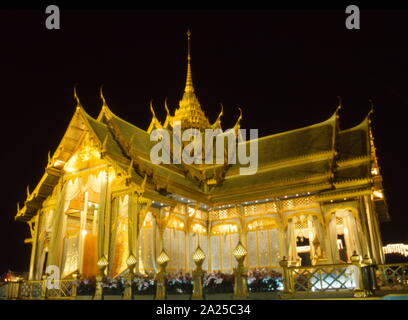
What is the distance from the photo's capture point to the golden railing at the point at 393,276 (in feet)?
32.6

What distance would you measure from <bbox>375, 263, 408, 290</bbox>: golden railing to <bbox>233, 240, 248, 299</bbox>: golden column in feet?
12.3

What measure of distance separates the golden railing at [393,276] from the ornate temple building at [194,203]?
3.43m

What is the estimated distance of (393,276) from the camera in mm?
10125

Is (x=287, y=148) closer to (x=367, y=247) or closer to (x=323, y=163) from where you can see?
(x=323, y=163)

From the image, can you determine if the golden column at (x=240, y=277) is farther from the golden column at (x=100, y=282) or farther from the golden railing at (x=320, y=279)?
the golden column at (x=100, y=282)

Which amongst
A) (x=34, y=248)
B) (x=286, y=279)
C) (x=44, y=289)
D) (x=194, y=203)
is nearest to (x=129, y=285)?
(x=44, y=289)

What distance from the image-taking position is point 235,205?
17406 millimetres

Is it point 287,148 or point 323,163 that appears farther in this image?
point 287,148

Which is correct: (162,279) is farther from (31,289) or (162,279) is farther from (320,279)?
(31,289)

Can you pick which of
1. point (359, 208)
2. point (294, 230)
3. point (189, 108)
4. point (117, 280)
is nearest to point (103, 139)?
point (117, 280)

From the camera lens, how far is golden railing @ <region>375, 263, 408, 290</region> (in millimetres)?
9925

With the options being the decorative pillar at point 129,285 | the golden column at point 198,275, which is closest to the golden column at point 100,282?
the decorative pillar at point 129,285

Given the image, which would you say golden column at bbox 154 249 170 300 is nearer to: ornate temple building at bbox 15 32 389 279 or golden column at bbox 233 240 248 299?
golden column at bbox 233 240 248 299

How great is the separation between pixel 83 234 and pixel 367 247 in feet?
37.9
